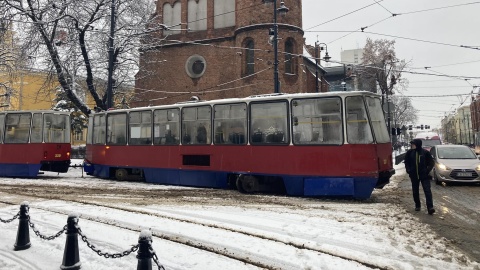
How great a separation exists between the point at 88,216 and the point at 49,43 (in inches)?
597

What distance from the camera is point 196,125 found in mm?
11734

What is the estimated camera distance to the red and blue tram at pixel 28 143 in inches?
587

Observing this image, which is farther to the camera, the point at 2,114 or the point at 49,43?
the point at 49,43

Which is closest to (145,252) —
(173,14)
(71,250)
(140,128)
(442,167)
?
(71,250)

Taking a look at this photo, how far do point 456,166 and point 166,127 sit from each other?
10677 mm

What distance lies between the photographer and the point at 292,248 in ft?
16.7

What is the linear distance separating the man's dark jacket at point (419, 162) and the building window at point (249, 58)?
2062 cm

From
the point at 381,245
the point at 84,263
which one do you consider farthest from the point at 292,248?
the point at 84,263

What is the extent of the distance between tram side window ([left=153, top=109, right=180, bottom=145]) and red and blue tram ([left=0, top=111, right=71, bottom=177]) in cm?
573

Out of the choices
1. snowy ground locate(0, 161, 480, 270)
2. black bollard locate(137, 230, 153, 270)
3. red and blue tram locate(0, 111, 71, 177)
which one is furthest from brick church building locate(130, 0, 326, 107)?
black bollard locate(137, 230, 153, 270)

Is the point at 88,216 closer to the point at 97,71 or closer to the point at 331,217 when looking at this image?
the point at 331,217

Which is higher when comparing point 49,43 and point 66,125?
point 49,43

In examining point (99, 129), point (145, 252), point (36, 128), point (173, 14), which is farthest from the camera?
point (173, 14)

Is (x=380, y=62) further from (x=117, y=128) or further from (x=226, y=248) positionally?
(x=226, y=248)
